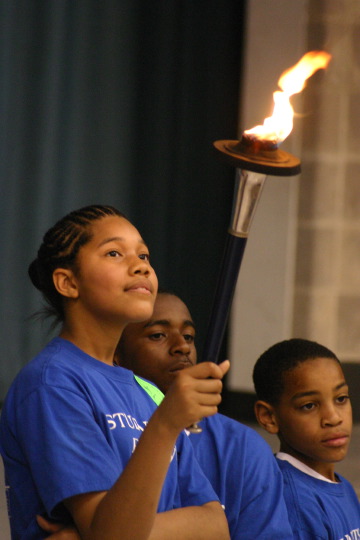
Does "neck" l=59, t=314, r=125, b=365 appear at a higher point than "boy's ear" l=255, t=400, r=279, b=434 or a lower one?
higher

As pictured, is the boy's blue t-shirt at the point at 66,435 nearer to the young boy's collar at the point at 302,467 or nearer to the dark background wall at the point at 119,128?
the young boy's collar at the point at 302,467

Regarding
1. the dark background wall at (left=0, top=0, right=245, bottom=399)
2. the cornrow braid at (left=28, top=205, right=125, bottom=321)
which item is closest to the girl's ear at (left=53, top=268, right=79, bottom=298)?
the cornrow braid at (left=28, top=205, right=125, bottom=321)

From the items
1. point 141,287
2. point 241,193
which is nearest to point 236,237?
point 241,193

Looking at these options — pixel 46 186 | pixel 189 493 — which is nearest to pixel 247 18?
pixel 46 186

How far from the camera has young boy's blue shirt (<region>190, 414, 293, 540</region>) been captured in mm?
1625

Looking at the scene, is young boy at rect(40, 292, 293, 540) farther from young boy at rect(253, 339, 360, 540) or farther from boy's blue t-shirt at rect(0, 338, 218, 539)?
boy's blue t-shirt at rect(0, 338, 218, 539)

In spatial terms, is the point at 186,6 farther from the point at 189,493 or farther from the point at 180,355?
the point at 189,493

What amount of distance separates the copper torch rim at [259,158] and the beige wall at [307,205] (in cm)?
301

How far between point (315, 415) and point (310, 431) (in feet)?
0.12

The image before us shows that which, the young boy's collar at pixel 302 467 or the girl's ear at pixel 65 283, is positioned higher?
the girl's ear at pixel 65 283

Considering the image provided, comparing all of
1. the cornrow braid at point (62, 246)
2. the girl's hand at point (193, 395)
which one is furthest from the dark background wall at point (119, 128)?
the girl's hand at point (193, 395)

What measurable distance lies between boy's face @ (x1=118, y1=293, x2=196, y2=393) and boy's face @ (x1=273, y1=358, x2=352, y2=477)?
23 cm

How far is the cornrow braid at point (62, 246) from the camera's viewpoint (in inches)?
57.0

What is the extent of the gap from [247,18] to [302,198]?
2.83 feet
